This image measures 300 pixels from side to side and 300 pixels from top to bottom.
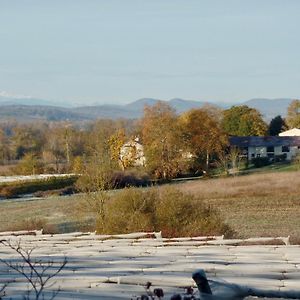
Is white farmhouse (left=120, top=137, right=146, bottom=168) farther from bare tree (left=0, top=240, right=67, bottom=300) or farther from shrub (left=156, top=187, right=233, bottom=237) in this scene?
bare tree (left=0, top=240, right=67, bottom=300)

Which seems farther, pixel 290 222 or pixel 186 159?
pixel 186 159

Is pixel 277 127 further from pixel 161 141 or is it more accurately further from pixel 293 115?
pixel 161 141

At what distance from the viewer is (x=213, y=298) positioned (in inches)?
109

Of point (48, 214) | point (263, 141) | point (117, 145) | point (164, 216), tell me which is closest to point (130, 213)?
point (164, 216)

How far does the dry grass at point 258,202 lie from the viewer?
24006 millimetres

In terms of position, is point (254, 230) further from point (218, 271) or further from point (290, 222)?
point (218, 271)

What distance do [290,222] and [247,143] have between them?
39.1m

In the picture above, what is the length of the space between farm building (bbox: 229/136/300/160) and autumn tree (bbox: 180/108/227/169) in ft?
23.2

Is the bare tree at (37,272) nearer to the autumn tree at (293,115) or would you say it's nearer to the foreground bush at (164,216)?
the foreground bush at (164,216)

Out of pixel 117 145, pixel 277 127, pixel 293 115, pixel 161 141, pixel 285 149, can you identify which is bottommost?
pixel 285 149

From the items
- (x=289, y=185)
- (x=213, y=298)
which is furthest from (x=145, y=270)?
(x=289, y=185)

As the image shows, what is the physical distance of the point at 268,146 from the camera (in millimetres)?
66062

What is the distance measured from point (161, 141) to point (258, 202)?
19466mm

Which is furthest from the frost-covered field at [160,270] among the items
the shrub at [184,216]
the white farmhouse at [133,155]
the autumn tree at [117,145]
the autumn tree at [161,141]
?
the white farmhouse at [133,155]
